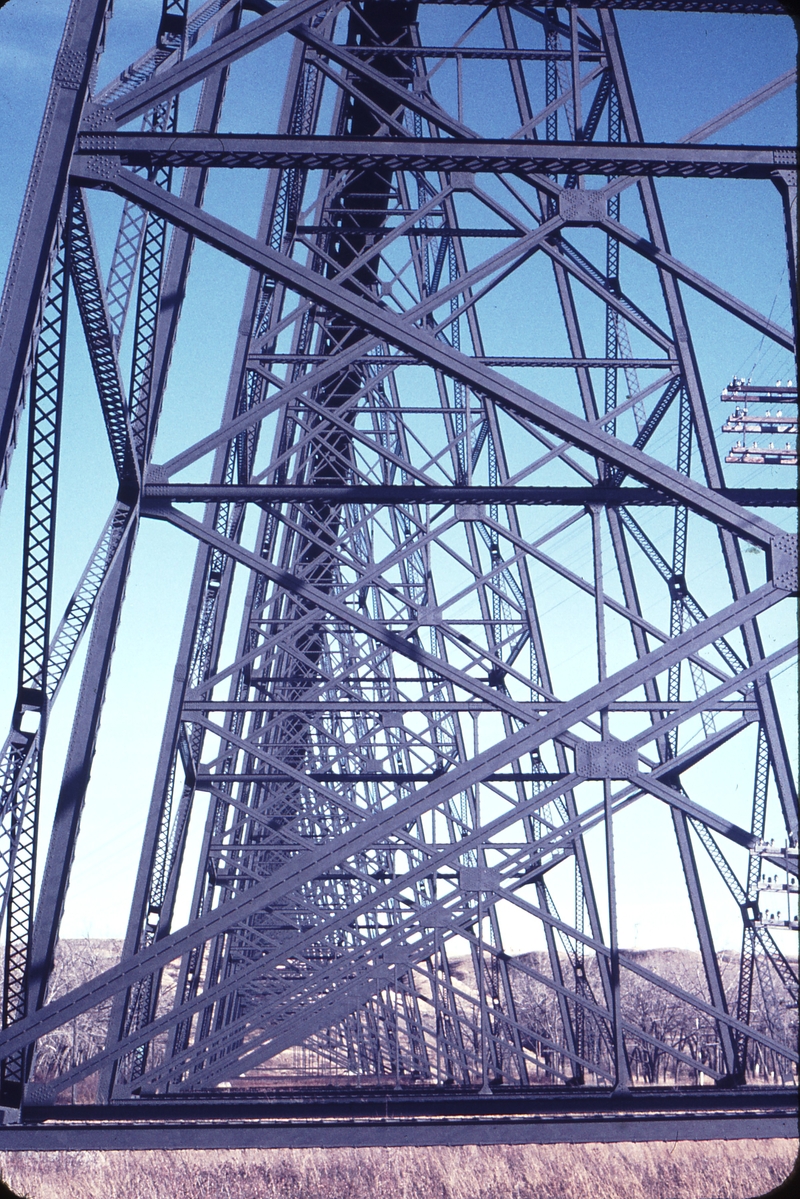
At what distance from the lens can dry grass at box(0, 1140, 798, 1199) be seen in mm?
24062

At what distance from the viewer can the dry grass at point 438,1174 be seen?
24.1 metres

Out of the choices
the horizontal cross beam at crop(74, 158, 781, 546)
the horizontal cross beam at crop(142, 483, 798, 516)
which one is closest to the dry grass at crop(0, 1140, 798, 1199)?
the horizontal cross beam at crop(142, 483, 798, 516)

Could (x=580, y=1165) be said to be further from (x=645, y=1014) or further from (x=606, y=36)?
(x=645, y=1014)

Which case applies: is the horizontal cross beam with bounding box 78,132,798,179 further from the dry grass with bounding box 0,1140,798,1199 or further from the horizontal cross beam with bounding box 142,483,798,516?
the dry grass with bounding box 0,1140,798,1199

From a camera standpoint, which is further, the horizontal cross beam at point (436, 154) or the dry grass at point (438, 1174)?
the dry grass at point (438, 1174)

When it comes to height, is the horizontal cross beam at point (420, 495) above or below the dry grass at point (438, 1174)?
above

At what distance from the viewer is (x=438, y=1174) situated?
85.6 feet

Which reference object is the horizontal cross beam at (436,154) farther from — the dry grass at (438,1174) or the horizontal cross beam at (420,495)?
the dry grass at (438,1174)

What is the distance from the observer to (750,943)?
47.8 ft

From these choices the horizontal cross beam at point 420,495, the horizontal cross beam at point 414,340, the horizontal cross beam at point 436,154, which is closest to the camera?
the horizontal cross beam at point 414,340

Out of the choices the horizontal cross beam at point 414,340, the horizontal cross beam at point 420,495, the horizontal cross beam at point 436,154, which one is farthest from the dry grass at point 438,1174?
the horizontal cross beam at point 436,154

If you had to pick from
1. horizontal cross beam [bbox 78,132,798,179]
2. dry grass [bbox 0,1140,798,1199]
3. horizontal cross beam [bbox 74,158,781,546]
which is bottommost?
dry grass [bbox 0,1140,798,1199]

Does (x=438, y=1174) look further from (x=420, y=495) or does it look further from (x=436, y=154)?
(x=436, y=154)

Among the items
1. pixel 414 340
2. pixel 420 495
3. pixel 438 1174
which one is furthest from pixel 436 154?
pixel 438 1174
